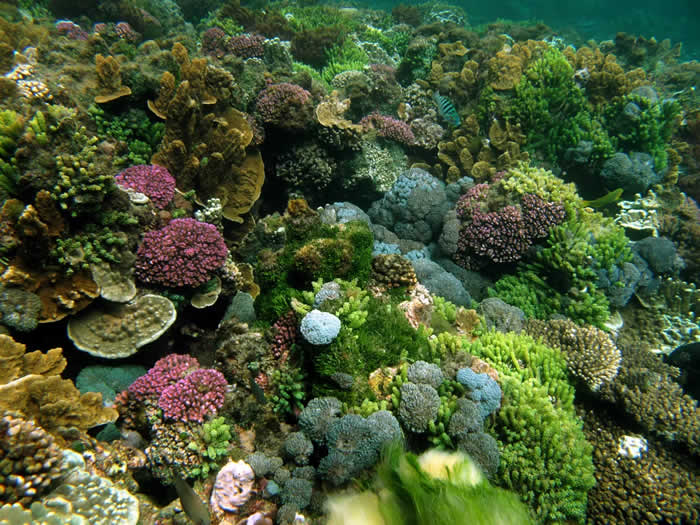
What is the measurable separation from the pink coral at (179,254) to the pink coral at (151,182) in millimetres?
497

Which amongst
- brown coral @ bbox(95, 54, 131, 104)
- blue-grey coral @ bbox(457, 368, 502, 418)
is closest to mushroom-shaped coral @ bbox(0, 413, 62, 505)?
blue-grey coral @ bbox(457, 368, 502, 418)

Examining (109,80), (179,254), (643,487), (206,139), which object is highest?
(109,80)

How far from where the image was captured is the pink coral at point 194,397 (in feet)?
11.6

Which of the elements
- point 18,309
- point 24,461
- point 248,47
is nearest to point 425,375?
point 24,461

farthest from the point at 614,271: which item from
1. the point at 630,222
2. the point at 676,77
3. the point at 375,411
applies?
the point at 676,77

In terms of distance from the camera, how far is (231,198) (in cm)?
614

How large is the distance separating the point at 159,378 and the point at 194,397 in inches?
19.6

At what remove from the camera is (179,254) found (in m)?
4.32

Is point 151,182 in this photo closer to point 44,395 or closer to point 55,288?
point 55,288

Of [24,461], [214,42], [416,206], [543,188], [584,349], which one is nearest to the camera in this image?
[24,461]

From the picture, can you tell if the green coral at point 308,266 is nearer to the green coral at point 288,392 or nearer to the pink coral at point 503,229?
the green coral at point 288,392

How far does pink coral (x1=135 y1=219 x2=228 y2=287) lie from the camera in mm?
4219

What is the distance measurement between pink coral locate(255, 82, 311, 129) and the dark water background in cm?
3510

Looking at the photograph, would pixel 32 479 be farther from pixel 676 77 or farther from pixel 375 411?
pixel 676 77
